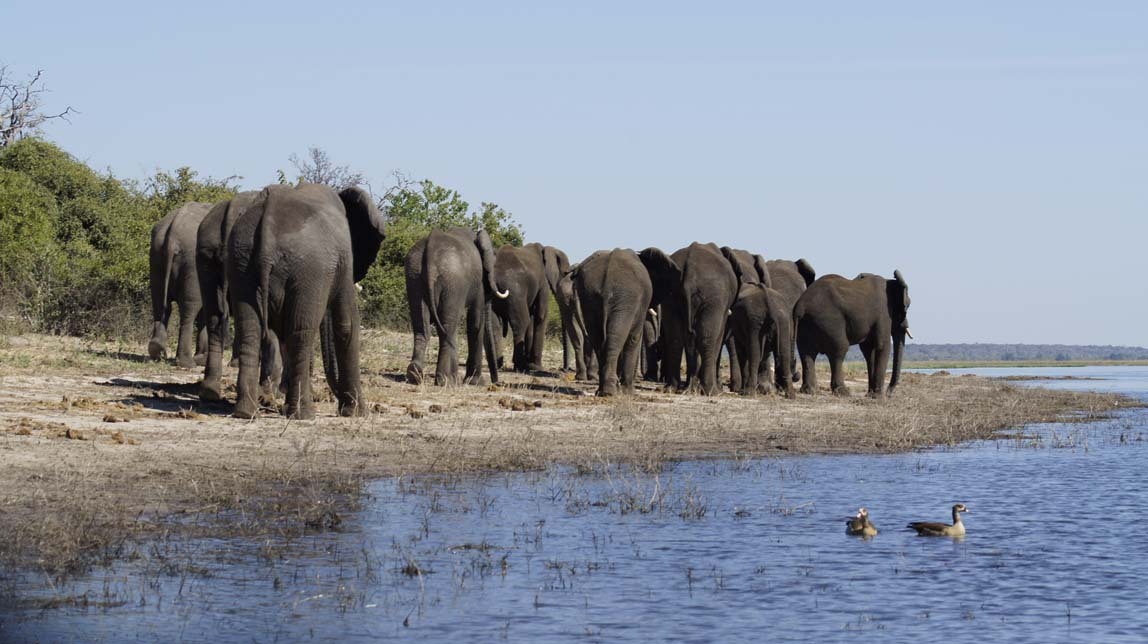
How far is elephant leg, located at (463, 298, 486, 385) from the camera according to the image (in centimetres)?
2414

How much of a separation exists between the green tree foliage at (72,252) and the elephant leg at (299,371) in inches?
479

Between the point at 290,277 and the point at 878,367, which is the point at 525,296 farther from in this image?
the point at 290,277

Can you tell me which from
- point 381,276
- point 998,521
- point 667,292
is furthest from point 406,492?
point 381,276

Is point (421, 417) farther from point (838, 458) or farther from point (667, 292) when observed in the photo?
point (667, 292)

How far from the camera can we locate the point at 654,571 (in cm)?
1095

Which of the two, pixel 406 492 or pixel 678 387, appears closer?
pixel 406 492

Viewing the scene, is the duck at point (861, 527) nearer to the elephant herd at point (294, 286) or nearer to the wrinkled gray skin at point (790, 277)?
the elephant herd at point (294, 286)

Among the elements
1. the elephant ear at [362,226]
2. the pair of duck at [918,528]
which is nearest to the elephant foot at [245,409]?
the elephant ear at [362,226]

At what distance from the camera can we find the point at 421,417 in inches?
741

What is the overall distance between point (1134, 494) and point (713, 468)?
4.38 m

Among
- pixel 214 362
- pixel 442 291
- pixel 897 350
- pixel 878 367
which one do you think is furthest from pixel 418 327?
pixel 897 350

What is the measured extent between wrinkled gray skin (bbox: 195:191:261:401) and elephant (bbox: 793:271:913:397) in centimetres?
1127

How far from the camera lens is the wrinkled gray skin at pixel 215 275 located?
18.2m

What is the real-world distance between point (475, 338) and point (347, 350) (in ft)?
22.7
